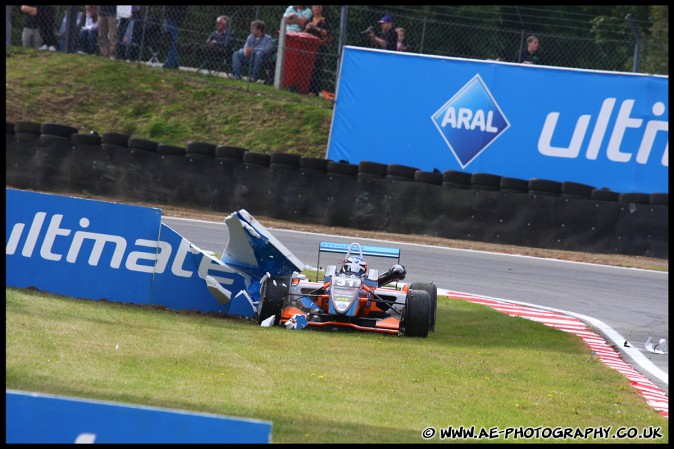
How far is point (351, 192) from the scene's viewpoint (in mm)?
18609

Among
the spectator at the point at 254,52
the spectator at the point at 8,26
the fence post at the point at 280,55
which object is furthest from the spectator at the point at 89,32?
the fence post at the point at 280,55

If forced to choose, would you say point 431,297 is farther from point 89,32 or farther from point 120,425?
point 89,32

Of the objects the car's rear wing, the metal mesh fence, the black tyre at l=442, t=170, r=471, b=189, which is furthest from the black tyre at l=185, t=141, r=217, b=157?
the car's rear wing

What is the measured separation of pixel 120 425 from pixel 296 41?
19041 mm

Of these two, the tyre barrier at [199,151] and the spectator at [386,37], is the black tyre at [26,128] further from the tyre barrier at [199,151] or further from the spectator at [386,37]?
the spectator at [386,37]

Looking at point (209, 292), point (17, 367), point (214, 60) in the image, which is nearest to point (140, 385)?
point (17, 367)

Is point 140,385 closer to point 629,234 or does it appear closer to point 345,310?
point 345,310

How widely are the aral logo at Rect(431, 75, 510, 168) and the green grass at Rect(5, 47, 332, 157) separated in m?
3.62

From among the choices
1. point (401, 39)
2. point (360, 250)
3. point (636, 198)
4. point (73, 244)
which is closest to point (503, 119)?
point (636, 198)

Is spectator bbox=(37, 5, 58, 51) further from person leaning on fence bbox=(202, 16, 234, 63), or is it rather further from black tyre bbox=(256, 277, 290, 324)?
black tyre bbox=(256, 277, 290, 324)

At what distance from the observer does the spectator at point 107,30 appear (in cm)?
2367

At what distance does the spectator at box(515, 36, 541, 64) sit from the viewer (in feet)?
69.8

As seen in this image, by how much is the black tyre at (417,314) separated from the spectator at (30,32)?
17285 millimetres

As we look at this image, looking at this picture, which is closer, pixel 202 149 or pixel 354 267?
pixel 354 267
